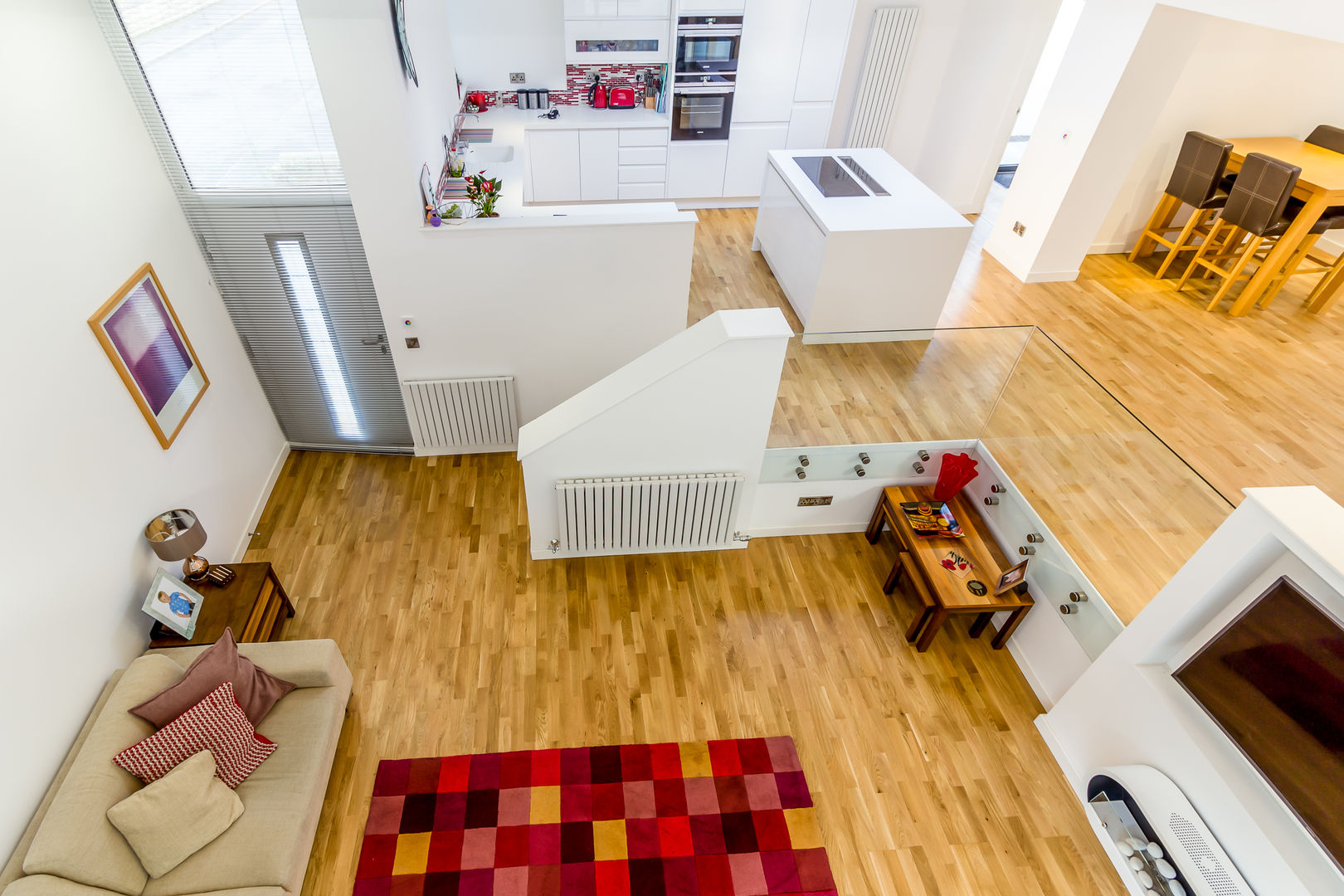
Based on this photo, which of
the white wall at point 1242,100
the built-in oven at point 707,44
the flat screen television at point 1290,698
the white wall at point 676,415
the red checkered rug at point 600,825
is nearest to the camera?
the flat screen television at point 1290,698

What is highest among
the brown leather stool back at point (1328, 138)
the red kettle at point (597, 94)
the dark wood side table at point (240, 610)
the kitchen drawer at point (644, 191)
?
the brown leather stool back at point (1328, 138)

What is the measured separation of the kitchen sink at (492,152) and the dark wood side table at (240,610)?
3.83 meters

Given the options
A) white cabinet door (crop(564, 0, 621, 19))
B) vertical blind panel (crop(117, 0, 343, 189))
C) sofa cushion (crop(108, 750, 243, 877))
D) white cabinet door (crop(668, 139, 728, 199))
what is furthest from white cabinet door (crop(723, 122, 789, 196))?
sofa cushion (crop(108, 750, 243, 877))

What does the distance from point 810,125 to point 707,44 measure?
1.41 metres

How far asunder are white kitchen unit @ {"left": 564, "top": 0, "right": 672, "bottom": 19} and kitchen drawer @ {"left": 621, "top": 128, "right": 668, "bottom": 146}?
975 millimetres

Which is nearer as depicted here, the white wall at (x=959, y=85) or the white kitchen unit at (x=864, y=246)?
the white kitchen unit at (x=864, y=246)

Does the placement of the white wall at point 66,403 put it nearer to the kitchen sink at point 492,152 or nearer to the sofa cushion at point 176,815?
the sofa cushion at point 176,815

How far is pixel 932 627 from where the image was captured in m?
3.73

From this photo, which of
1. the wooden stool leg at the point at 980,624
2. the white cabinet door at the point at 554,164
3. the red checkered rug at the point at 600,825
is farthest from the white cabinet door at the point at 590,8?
the red checkered rug at the point at 600,825

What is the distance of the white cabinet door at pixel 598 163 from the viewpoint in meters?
6.85

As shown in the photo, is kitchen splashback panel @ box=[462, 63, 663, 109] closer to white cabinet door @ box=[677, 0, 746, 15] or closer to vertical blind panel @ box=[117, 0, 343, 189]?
white cabinet door @ box=[677, 0, 746, 15]

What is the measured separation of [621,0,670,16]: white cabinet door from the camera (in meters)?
6.25

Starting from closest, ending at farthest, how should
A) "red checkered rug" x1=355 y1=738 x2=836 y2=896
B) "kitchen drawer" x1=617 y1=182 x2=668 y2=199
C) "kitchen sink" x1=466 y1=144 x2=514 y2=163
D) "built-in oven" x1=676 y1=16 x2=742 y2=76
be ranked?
1. "red checkered rug" x1=355 y1=738 x2=836 y2=896
2. "kitchen sink" x1=466 y1=144 x2=514 y2=163
3. "built-in oven" x1=676 y1=16 x2=742 y2=76
4. "kitchen drawer" x1=617 y1=182 x2=668 y2=199

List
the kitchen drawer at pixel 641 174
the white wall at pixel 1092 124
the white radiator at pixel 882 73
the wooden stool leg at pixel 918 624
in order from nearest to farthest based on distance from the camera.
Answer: the wooden stool leg at pixel 918 624, the white wall at pixel 1092 124, the white radiator at pixel 882 73, the kitchen drawer at pixel 641 174
